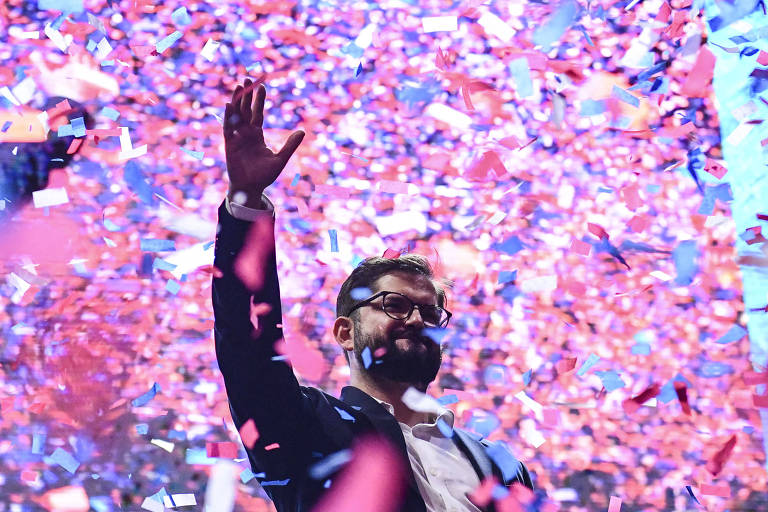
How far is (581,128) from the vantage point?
3.32 metres

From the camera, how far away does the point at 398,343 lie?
4.83 feet

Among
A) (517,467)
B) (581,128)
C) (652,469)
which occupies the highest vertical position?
(517,467)

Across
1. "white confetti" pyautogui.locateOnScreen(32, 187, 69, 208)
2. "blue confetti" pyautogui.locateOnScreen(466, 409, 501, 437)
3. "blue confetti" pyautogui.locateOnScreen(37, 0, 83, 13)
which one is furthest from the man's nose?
"blue confetti" pyautogui.locateOnScreen(37, 0, 83, 13)

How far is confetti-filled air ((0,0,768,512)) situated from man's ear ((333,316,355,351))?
108cm

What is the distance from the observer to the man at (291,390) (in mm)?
1182

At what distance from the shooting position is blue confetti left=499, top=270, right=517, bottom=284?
3.02 metres

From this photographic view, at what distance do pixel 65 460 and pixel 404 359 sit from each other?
5.56 ft

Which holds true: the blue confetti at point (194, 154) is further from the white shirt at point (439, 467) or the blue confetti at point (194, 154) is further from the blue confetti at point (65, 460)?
the white shirt at point (439, 467)

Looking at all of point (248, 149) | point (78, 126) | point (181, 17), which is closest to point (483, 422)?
point (248, 149)

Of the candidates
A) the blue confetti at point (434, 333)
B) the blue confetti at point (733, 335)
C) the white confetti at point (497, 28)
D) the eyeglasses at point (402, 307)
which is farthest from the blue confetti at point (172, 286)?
the blue confetti at point (733, 335)

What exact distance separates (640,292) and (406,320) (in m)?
1.83

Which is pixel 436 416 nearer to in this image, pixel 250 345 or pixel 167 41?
pixel 250 345

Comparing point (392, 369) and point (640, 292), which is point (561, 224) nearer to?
point (640, 292)

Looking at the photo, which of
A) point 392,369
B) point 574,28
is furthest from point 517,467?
point 574,28
